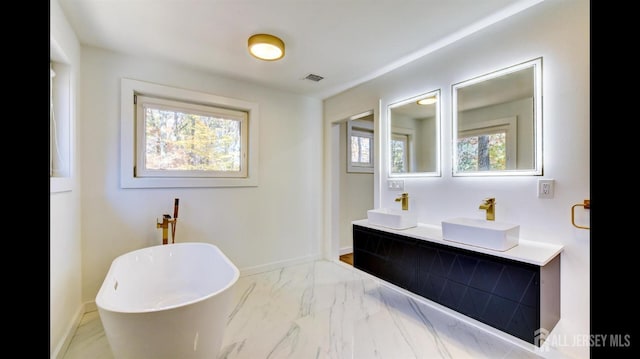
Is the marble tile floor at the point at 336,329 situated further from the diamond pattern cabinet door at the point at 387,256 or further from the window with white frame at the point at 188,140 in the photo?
the window with white frame at the point at 188,140

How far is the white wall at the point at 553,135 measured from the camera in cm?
166

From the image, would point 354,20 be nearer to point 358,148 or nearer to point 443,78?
point 443,78

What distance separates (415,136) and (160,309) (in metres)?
2.43

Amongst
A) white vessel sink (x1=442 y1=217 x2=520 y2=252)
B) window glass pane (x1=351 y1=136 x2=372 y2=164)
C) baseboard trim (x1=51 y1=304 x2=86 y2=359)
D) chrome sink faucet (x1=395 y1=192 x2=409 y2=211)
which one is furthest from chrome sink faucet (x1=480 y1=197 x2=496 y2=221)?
baseboard trim (x1=51 y1=304 x2=86 y2=359)

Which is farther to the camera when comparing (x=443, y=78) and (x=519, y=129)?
(x=443, y=78)

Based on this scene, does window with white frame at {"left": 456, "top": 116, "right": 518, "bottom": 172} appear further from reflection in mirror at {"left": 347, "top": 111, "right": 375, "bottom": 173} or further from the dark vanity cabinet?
reflection in mirror at {"left": 347, "top": 111, "right": 375, "bottom": 173}

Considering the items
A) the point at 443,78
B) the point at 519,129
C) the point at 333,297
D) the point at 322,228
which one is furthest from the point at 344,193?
the point at 519,129

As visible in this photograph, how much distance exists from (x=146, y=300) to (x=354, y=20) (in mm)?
2829

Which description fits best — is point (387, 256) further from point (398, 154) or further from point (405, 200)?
point (398, 154)

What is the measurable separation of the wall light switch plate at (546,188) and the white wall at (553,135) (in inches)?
1.1

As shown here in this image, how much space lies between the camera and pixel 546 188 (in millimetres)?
1796
